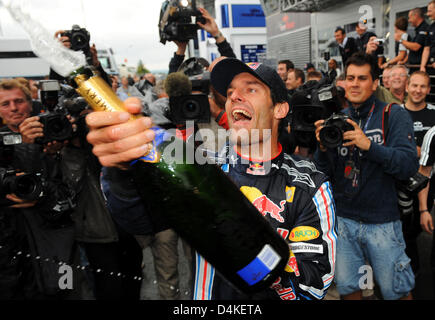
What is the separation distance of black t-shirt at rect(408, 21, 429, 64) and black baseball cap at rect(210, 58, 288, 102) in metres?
5.57

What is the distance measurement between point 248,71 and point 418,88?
2.54m

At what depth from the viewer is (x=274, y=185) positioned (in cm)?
143

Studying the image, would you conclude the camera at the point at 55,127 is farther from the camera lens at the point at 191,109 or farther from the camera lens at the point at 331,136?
the camera lens at the point at 331,136

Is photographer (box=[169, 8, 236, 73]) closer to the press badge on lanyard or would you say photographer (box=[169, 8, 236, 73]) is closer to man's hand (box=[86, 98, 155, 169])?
the press badge on lanyard

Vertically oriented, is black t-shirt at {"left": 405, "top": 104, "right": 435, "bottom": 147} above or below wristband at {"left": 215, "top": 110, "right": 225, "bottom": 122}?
below

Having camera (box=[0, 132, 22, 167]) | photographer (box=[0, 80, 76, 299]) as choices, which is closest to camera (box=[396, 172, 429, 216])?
photographer (box=[0, 80, 76, 299])

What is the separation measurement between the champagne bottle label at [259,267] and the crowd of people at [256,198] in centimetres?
33

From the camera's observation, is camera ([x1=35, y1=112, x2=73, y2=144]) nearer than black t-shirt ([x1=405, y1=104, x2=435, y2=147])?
Yes

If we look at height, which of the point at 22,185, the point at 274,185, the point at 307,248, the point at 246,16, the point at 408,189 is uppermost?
the point at 246,16

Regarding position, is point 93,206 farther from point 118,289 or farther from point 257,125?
point 257,125

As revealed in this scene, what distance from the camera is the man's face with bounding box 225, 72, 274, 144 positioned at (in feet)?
4.85

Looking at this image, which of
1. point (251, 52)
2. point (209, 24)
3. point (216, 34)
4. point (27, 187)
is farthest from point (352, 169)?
point (251, 52)

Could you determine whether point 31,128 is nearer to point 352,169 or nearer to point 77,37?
point 77,37
